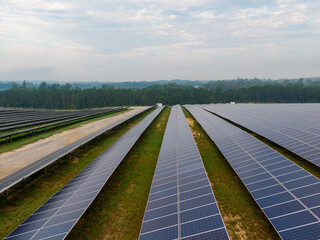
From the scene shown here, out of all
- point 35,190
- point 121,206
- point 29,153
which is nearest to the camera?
point 121,206

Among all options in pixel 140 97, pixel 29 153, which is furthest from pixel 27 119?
pixel 140 97

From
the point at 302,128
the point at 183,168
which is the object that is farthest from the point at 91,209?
the point at 302,128

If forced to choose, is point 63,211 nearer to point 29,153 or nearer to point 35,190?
point 35,190

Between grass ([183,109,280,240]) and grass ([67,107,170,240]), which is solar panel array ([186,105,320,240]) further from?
grass ([67,107,170,240])

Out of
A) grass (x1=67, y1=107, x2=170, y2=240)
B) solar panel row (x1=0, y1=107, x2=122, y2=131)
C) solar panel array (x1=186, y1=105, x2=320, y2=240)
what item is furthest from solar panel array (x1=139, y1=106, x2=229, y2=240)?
solar panel row (x1=0, y1=107, x2=122, y2=131)

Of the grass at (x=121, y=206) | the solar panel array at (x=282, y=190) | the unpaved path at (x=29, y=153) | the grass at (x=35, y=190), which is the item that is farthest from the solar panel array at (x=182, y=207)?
the unpaved path at (x=29, y=153)
